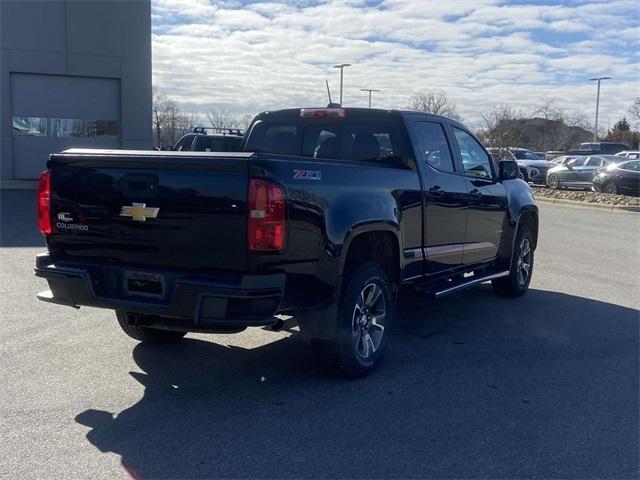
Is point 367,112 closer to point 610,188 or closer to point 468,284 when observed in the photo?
point 468,284

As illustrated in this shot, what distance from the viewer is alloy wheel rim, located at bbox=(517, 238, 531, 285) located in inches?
334

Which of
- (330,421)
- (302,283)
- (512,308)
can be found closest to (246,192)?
(302,283)

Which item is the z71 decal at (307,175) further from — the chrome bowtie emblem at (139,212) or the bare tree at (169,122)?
the bare tree at (169,122)

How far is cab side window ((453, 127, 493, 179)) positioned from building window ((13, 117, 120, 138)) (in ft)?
59.5

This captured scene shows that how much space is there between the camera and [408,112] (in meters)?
6.41

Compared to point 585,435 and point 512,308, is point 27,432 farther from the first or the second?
point 512,308

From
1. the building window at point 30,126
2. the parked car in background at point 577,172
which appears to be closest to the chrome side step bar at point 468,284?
the building window at point 30,126

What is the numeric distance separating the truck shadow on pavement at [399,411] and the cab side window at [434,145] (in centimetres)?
161

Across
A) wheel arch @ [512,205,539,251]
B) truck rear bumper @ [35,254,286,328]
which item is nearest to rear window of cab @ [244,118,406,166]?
truck rear bumper @ [35,254,286,328]

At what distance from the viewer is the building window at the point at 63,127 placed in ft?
74.1

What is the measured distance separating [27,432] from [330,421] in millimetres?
1841

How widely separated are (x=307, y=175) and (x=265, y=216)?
467 millimetres

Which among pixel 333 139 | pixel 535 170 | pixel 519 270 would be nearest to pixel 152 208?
pixel 333 139

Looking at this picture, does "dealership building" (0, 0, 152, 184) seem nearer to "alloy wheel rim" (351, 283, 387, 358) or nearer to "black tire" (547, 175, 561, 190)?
"black tire" (547, 175, 561, 190)
